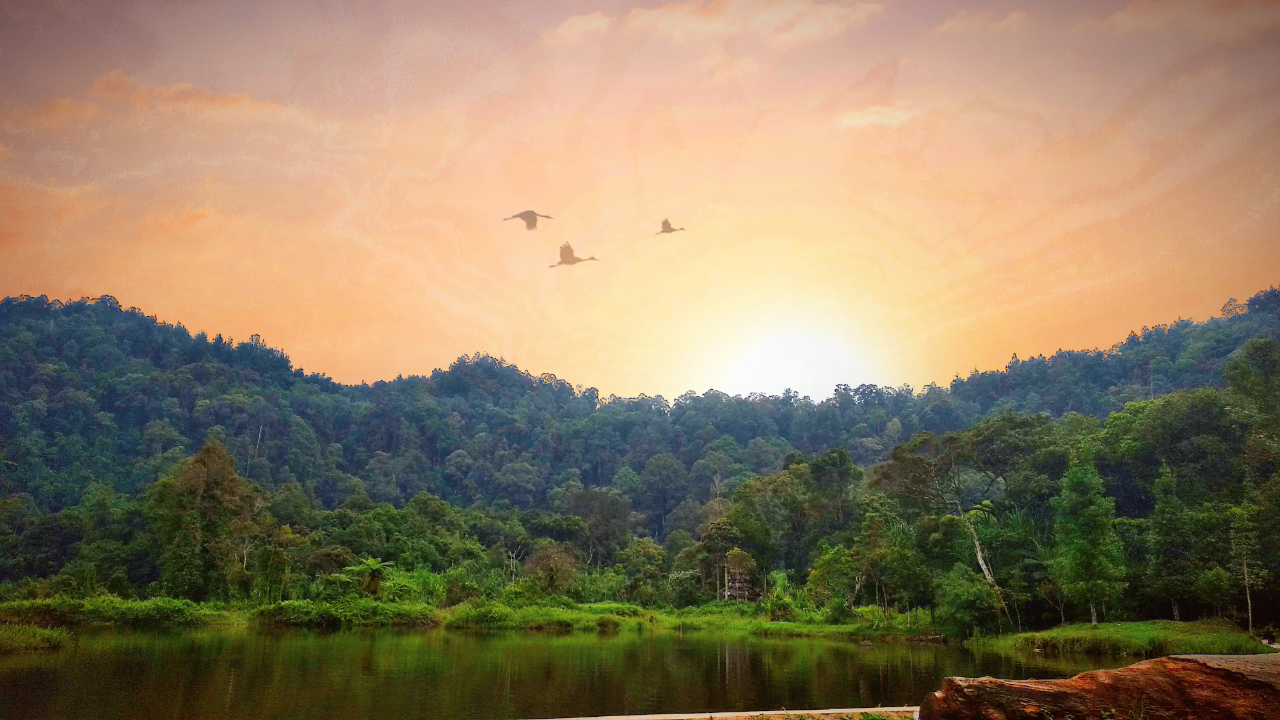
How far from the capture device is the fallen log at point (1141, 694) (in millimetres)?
7977

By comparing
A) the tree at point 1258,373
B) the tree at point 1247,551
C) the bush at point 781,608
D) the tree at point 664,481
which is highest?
the tree at point 1258,373

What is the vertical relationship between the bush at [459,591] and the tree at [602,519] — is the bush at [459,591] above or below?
below

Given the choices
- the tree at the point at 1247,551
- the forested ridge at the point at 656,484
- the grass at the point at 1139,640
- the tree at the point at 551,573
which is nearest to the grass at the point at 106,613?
the forested ridge at the point at 656,484

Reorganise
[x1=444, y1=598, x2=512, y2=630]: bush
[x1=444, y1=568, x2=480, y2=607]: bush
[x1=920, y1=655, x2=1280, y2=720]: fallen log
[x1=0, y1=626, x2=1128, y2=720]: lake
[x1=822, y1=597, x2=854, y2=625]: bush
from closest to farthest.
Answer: [x1=920, y1=655, x2=1280, y2=720]: fallen log
[x1=0, y1=626, x2=1128, y2=720]: lake
[x1=444, y1=598, x2=512, y2=630]: bush
[x1=822, y1=597, x2=854, y2=625]: bush
[x1=444, y1=568, x2=480, y2=607]: bush

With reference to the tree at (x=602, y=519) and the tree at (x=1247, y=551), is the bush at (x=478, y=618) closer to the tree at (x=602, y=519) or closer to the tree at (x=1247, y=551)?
the tree at (x=1247, y=551)

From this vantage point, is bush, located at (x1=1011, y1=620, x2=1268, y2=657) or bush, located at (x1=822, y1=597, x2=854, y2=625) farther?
bush, located at (x1=822, y1=597, x2=854, y2=625)

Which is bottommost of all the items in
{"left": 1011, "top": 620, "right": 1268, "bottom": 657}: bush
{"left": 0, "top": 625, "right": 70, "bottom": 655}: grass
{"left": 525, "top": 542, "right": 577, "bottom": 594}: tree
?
{"left": 1011, "top": 620, "right": 1268, "bottom": 657}: bush

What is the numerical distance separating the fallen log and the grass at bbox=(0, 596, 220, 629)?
84.2ft

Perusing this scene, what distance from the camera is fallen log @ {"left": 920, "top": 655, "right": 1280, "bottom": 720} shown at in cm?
798

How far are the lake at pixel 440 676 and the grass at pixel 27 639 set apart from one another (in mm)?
601

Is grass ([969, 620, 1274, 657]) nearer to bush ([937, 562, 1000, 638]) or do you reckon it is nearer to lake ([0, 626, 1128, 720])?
bush ([937, 562, 1000, 638])

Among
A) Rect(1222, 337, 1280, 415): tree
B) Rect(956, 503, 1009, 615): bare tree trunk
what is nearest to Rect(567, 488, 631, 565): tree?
Rect(956, 503, 1009, 615): bare tree trunk

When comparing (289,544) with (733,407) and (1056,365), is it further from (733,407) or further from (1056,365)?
(1056,365)

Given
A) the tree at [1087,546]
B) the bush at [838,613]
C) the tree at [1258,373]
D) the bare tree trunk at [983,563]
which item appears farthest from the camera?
the tree at [1258,373]
